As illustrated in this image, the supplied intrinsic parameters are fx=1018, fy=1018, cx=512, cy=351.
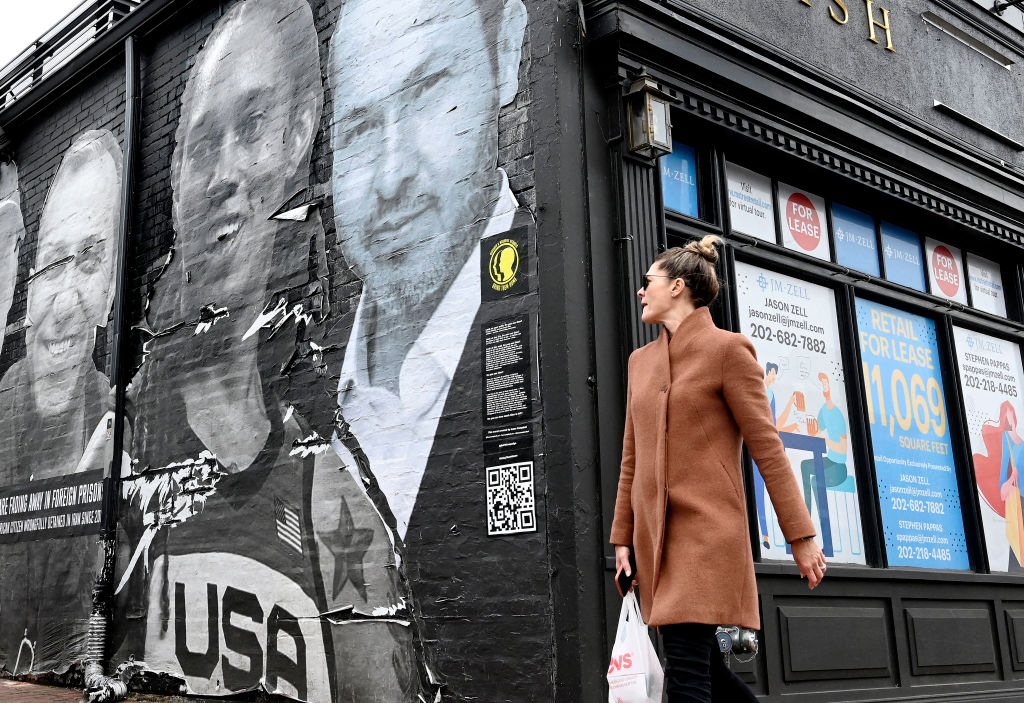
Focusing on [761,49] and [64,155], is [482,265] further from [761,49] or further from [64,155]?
[64,155]

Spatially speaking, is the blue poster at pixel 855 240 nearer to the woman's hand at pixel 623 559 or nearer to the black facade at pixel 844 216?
the black facade at pixel 844 216

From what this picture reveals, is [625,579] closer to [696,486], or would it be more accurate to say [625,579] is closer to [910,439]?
[696,486]

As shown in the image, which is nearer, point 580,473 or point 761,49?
point 580,473

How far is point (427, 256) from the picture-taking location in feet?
19.5

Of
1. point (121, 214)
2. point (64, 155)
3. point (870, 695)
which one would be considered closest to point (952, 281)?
point (870, 695)

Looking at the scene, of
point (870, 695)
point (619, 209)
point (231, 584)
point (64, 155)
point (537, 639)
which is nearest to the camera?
point (537, 639)

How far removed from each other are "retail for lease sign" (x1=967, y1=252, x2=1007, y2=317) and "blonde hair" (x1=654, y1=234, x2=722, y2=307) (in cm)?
557

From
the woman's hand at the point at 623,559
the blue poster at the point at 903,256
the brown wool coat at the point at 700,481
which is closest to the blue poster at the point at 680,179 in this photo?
the blue poster at the point at 903,256

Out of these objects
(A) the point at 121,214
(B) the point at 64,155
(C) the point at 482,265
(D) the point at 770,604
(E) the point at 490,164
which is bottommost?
(D) the point at 770,604

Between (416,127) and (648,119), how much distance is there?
1.48m

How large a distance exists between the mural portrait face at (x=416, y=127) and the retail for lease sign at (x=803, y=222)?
229cm

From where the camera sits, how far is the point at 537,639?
195 inches

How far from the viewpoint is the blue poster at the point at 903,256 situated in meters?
7.72

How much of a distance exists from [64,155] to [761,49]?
256 inches
